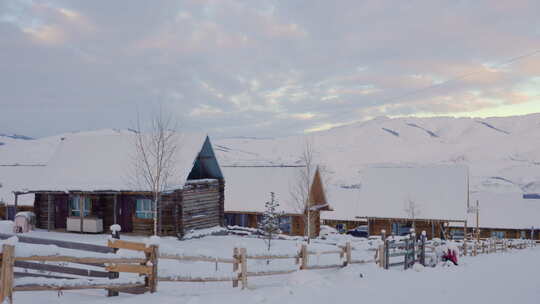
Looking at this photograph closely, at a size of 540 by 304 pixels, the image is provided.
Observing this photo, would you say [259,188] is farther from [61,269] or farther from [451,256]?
[61,269]

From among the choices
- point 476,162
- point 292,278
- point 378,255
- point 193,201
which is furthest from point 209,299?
point 476,162

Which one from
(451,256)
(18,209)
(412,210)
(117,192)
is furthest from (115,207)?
(412,210)

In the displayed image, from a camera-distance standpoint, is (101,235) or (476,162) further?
(476,162)

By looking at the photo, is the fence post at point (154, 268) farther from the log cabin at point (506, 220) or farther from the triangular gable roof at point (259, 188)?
the log cabin at point (506, 220)

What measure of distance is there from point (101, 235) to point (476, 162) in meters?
201

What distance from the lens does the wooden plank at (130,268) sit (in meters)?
9.86

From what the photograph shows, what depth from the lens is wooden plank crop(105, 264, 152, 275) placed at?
388 inches

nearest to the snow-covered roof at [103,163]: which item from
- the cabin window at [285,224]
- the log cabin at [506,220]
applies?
the cabin window at [285,224]

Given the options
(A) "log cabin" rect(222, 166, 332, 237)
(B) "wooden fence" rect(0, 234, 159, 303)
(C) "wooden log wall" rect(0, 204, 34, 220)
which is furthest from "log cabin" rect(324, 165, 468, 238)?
(B) "wooden fence" rect(0, 234, 159, 303)

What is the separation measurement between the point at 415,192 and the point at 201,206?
23.5 m

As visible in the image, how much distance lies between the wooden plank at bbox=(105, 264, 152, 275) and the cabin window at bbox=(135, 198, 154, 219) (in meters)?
17.2

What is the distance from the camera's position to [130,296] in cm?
988

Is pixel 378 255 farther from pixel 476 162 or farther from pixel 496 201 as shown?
pixel 476 162

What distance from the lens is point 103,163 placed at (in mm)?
28266
